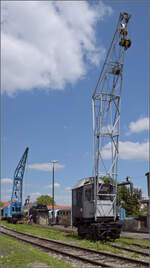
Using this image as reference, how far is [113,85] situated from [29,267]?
47.8 feet

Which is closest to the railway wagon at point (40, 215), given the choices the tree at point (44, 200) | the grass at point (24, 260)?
the grass at point (24, 260)

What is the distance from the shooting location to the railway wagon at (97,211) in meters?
14.9

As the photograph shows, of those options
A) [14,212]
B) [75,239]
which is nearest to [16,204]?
[14,212]

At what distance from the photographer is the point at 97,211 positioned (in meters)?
15.5

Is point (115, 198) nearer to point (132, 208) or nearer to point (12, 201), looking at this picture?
point (12, 201)

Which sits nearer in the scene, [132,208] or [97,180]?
[97,180]

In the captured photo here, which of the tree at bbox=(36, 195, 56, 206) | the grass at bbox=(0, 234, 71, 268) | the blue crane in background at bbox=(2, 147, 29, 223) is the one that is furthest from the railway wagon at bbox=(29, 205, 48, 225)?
the tree at bbox=(36, 195, 56, 206)

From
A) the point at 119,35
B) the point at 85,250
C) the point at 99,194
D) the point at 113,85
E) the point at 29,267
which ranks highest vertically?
the point at 119,35

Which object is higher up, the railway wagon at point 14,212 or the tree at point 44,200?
the railway wagon at point 14,212

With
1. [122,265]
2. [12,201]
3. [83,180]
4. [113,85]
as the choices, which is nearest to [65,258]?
[122,265]

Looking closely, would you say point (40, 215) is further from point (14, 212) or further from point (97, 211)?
point (97, 211)

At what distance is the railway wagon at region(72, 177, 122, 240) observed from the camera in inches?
586

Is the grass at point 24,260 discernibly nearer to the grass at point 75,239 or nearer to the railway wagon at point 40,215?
the grass at point 75,239

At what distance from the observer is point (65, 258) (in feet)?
32.1
